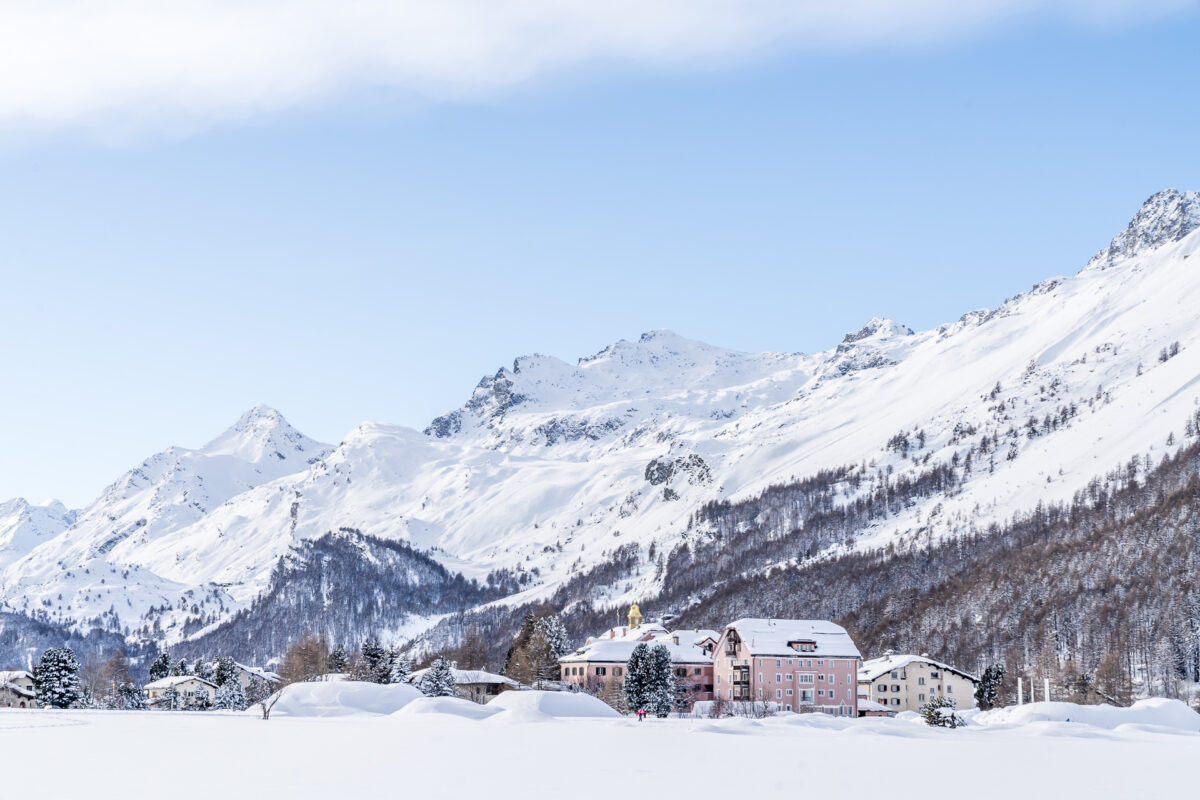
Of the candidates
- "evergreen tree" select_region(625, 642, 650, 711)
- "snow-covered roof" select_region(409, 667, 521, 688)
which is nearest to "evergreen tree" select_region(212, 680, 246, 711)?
"snow-covered roof" select_region(409, 667, 521, 688)

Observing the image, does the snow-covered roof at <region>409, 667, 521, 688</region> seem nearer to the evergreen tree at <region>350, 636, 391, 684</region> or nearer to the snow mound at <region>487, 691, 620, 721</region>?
the evergreen tree at <region>350, 636, 391, 684</region>

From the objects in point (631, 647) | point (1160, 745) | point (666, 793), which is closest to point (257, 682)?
point (631, 647)

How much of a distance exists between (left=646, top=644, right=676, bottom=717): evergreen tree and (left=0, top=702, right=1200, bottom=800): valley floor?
119 feet

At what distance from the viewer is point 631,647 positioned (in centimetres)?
14325

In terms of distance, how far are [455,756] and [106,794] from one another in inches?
556

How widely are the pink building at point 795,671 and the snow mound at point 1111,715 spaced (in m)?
43.4

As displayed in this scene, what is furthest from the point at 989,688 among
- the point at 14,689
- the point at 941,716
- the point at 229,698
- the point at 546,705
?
the point at 14,689

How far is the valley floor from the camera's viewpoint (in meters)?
33.5

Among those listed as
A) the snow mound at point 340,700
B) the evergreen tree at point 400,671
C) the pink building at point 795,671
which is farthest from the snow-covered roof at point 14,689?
the pink building at point 795,671

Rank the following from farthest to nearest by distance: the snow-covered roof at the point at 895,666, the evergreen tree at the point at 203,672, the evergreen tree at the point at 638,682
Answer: the evergreen tree at the point at 203,672 < the snow-covered roof at the point at 895,666 < the evergreen tree at the point at 638,682

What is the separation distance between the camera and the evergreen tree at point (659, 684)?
336 ft

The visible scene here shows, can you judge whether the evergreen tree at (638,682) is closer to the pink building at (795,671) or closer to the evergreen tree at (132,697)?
the pink building at (795,671)

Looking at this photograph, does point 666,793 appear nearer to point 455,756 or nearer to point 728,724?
point 455,756

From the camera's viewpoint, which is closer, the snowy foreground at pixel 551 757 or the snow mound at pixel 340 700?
the snowy foreground at pixel 551 757
